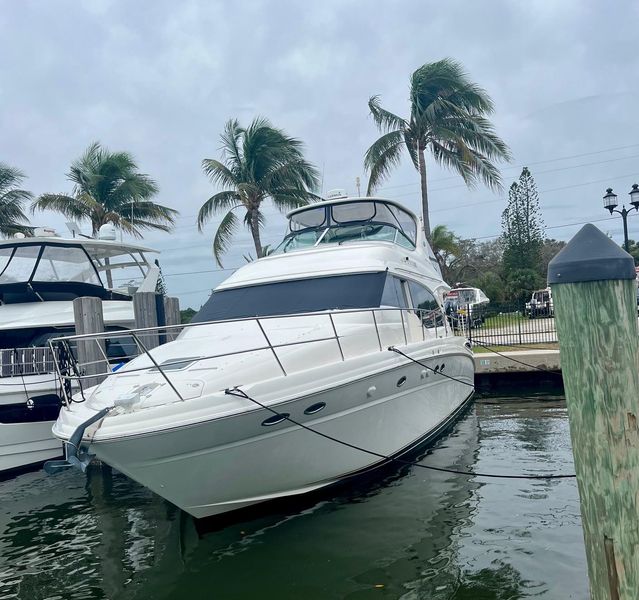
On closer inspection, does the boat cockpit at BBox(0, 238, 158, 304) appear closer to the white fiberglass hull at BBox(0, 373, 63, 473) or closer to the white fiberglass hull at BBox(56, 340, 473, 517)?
the white fiberglass hull at BBox(0, 373, 63, 473)

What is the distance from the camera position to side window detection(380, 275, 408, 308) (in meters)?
7.26

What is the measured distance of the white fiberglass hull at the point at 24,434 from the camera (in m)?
8.49

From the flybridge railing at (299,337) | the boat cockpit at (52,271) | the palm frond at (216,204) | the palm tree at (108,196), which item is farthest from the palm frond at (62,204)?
the flybridge railing at (299,337)

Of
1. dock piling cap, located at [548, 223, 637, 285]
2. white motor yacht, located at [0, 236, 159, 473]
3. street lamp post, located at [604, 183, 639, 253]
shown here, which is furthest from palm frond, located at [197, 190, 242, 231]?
dock piling cap, located at [548, 223, 637, 285]

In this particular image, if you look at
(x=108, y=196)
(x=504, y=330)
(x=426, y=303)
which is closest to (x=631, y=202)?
(x=504, y=330)

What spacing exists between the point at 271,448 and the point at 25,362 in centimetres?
587

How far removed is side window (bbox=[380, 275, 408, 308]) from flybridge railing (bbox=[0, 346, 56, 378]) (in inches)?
207

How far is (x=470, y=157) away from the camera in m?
19.2

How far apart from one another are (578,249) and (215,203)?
1749cm

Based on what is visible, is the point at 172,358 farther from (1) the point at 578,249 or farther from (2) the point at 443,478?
(1) the point at 578,249

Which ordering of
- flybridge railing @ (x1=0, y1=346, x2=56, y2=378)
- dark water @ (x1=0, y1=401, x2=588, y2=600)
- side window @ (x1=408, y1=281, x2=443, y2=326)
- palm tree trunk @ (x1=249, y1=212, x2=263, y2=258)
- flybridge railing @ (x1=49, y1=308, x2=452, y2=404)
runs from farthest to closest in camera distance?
palm tree trunk @ (x1=249, y1=212, x2=263, y2=258) < flybridge railing @ (x1=0, y1=346, x2=56, y2=378) < side window @ (x1=408, y1=281, x2=443, y2=326) < flybridge railing @ (x1=49, y1=308, x2=452, y2=404) < dark water @ (x1=0, y1=401, x2=588, y2=600)

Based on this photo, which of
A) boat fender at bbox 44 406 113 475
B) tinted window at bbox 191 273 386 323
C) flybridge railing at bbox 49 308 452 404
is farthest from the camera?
tinted window at bbox 191 273 386 323

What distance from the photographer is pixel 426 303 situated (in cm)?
895

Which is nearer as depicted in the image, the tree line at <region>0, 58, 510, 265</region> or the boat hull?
the boat hull
